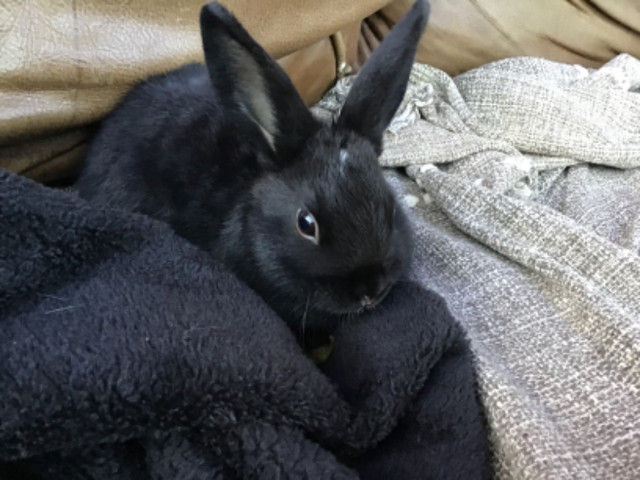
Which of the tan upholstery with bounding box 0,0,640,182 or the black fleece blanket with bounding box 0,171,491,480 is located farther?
the tan upholstery with bounding box 0,0,640,182

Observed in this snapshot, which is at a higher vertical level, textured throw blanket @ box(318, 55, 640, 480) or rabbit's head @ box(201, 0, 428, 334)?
rabbit's head @ box(201, 0, 428, 334)

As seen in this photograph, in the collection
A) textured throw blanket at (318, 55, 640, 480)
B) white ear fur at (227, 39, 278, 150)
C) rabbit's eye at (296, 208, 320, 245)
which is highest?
white ear fur at (227, 39, 278, 150)

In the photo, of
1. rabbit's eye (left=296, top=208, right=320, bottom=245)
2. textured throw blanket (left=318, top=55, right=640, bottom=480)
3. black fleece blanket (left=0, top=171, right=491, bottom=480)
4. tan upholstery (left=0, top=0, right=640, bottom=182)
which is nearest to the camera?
black fleece blanket (left=0, top=171, right=491, bottom=480)

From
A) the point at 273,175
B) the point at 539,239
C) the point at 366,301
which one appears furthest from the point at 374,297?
the point at 539,239

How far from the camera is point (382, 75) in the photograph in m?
0.85

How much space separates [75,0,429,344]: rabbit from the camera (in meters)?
0.76

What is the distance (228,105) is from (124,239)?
0.25 m

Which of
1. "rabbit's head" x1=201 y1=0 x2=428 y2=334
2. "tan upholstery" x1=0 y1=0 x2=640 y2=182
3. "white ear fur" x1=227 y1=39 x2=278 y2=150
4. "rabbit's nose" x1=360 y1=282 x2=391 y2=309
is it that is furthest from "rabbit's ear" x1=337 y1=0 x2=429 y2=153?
"tan upholstery" x1=0 y1=0 x2=640 y2=182

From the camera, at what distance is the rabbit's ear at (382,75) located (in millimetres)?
854

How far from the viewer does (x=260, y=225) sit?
2.77 feet

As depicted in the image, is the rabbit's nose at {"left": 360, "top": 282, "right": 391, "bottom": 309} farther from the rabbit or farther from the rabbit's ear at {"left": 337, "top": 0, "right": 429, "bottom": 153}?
the rabbit's ear at {"left": 337, "top": 0, "right": 429, "bottom": 153}

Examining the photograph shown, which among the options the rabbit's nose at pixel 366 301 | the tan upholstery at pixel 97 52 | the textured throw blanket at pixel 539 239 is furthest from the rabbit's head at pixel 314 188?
the tan upholstery at pixel 97 52

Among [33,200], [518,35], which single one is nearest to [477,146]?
[518,35]

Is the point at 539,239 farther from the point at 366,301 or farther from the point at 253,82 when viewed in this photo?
the point at 253,82
